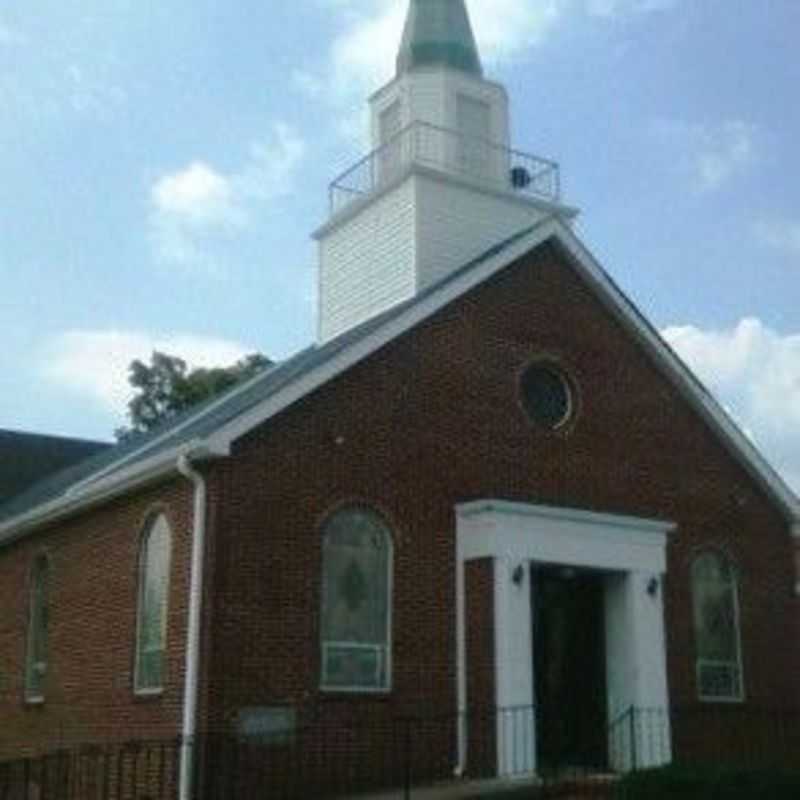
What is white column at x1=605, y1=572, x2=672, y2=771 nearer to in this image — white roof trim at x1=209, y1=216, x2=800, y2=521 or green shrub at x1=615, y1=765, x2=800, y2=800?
white roof trim at x1=209, y1=216, x2=800, y2=521

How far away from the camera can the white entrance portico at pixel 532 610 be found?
18.1 meters

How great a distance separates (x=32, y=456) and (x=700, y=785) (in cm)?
2117

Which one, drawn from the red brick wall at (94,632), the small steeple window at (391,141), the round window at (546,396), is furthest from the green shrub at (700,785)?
the small steeple window at (391,141)

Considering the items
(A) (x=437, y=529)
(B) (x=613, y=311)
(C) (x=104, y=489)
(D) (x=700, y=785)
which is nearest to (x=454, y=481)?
(A) (x=437, y=529)

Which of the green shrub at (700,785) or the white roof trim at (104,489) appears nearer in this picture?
the green shrub at (700,785)

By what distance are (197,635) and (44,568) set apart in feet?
18.9

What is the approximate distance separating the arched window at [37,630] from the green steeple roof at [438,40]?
382 inches

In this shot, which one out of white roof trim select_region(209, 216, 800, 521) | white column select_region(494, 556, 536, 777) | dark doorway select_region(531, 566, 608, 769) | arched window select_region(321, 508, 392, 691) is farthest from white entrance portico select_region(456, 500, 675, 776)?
white roof trim select_region(209, 216, 800, 521)

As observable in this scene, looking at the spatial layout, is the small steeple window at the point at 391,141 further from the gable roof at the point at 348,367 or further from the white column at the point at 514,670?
the white column at the point at 514,670

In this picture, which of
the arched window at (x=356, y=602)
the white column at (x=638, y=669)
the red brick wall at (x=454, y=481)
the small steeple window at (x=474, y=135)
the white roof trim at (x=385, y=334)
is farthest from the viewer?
the small steeple window at (x=474, y=135)

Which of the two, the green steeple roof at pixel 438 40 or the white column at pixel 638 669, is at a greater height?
the green steeple roof at pixel 438 40

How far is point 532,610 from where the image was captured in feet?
64.3

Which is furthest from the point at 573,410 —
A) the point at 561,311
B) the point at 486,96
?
the point at 486,96

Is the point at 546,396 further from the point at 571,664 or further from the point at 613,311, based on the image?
the point at 571,664
